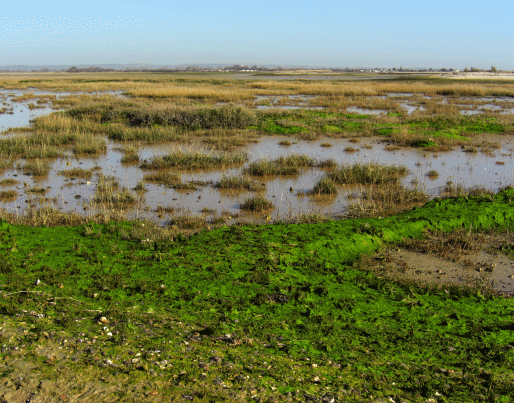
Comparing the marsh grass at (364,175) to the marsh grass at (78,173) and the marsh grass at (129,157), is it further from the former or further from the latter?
the marsh grass at (78,173)

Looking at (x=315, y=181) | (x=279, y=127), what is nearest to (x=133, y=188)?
(x=315, y=181)

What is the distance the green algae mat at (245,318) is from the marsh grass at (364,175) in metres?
4.46

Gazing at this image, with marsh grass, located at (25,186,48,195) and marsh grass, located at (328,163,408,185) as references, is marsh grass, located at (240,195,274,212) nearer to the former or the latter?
marsh grass, located at (328,163,408,185)

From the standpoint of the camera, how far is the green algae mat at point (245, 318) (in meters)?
3.71

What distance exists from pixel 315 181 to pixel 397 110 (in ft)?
63.2

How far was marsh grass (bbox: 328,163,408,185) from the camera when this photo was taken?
40.3 ft

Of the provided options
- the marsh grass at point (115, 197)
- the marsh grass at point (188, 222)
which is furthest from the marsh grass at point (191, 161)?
the marsh grass at point (188, 222)

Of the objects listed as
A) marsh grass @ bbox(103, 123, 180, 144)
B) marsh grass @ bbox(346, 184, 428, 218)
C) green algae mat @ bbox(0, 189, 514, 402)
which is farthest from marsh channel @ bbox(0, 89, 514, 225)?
green algae mat @ bbox(0, 189, 514, 402)

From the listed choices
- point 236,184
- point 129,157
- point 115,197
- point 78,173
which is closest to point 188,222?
point 115,197

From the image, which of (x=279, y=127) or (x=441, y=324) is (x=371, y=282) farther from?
(x=279, y=127)

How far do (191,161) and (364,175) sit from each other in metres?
5.77

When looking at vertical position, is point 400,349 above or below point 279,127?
below

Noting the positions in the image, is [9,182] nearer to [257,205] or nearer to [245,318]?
[257,205]

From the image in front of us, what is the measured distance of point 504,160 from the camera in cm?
1579
